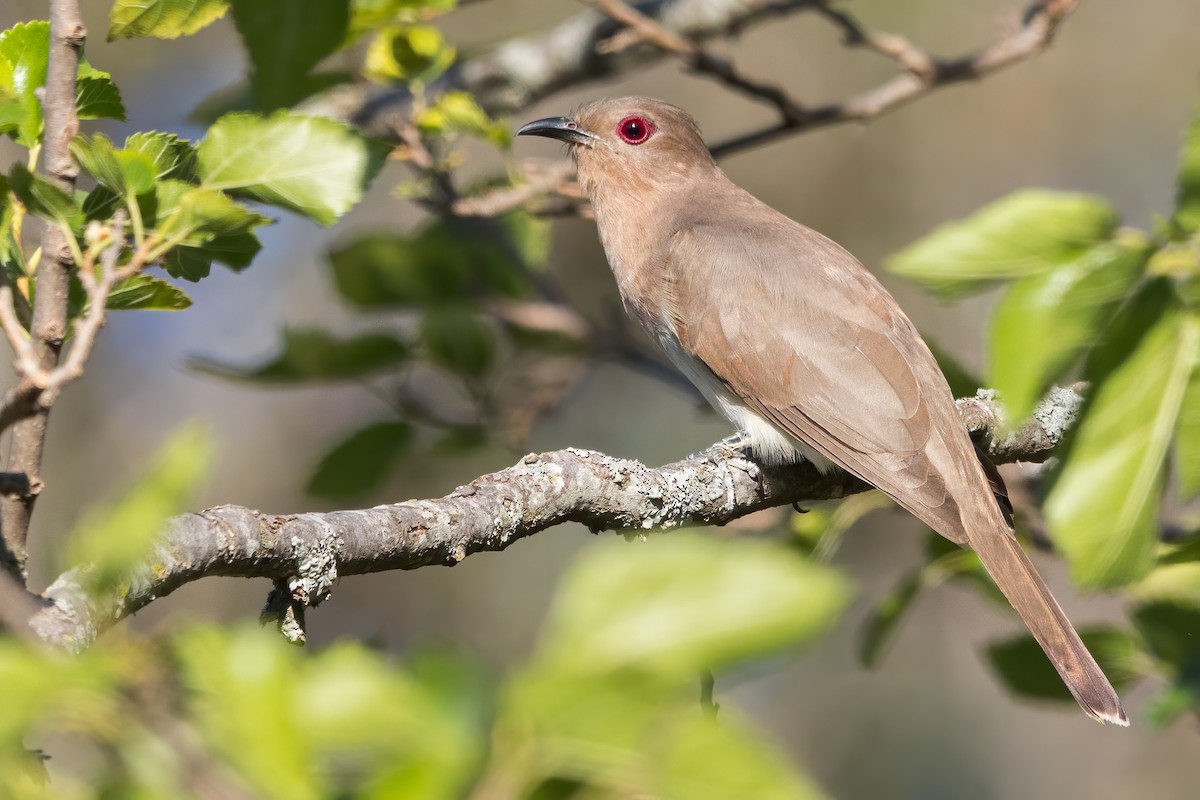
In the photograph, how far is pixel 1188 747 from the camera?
388 inches

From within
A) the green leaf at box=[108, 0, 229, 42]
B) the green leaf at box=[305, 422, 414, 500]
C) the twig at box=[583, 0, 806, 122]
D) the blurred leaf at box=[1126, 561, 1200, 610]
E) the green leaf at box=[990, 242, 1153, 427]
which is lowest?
the green leaf at box=[305, 422, 414, 500]

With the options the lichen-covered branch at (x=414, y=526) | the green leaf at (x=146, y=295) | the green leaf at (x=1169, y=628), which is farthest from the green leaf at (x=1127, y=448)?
the green leaf at (x=146, y=295)

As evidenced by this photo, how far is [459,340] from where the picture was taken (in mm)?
4812

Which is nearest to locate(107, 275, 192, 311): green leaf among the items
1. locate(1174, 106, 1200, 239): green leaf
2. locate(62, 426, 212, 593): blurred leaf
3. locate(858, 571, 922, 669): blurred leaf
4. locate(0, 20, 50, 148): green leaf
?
locate(0, 20, 50, 148): green leaf

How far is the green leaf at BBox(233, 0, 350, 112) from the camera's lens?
215cm

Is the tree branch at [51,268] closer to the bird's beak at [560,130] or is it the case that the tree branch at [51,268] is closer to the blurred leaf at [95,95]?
the blurred leaf at [95,95]

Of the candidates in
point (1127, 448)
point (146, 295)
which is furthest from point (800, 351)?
point (146, 295)

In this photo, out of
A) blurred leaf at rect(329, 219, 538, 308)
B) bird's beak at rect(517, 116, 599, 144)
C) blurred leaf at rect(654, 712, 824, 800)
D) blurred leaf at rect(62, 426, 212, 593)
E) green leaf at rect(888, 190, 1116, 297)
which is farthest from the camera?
bird's beak at rect(517, 116, 599, 144)

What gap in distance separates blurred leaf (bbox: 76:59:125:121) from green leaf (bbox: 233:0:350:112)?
0.29m

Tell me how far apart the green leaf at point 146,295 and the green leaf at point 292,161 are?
211mm

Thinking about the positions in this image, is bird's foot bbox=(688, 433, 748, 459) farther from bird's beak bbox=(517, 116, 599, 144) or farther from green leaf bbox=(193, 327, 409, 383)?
bird's beak bbox=(517, 116, 599, 144)

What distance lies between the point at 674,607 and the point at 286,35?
1.50 m

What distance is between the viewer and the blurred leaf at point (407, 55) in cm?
438

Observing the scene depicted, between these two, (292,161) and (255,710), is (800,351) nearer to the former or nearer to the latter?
(292,161)
